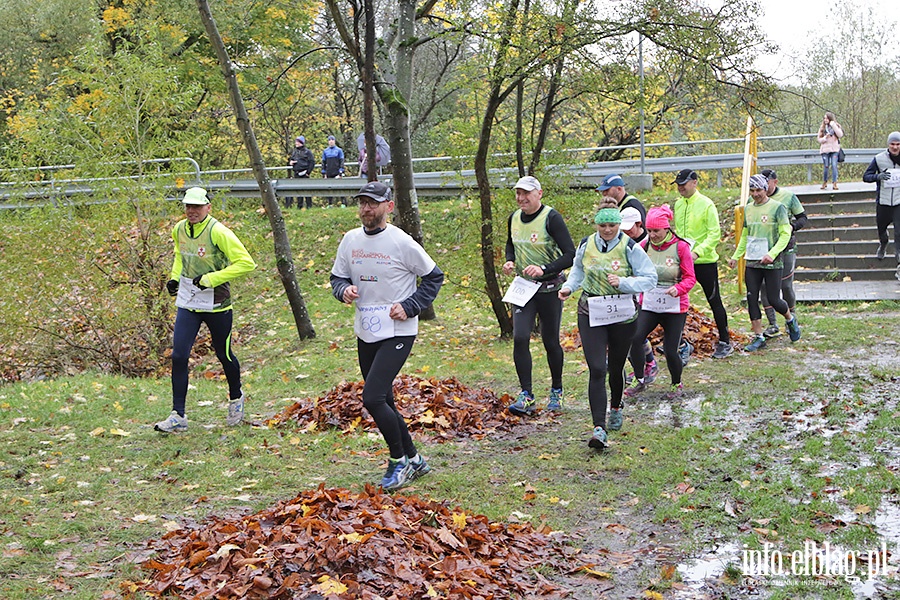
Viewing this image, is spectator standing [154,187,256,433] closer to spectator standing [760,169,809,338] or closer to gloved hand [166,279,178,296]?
gloved hand [166,279,178,296]

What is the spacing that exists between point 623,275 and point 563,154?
663 centimetres

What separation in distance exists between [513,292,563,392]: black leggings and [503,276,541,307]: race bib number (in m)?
0.10

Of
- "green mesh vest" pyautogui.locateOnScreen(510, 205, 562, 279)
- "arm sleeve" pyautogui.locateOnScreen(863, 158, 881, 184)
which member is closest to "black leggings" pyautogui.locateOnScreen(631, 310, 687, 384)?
"green mesh vest" pyautogui.locateOnScreen(510, 205, 562, 279)

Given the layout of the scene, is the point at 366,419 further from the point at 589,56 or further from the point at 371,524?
the point at 589,56

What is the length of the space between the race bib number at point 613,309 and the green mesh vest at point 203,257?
3.47 meters

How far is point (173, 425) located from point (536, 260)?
149 inches

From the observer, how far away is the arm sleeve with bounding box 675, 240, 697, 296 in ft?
30.8

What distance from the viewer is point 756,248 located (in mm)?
11656

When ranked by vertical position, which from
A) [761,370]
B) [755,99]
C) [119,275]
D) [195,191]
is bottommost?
[761,370]

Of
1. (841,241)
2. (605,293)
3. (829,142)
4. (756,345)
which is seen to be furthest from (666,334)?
(829,142)

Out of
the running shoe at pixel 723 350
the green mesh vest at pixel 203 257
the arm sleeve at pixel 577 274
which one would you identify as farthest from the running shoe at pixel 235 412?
the running shoe at pixel 723 350

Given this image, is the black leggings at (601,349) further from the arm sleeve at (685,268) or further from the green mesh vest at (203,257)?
the green mesh vest at (203,257)

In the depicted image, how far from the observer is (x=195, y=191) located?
341 inches

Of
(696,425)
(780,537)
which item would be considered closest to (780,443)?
(696,425)
